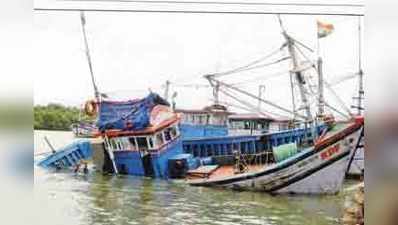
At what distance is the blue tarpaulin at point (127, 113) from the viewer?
1.83 meters

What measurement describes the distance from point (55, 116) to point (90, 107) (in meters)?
0.12

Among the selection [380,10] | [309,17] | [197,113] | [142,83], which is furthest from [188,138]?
[380,10]

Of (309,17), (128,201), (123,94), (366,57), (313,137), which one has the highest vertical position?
(309,17)

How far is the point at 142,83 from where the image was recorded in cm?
183

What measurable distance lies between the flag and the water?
1.82ft

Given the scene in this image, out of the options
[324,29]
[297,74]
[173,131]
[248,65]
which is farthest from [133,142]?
[324,29]

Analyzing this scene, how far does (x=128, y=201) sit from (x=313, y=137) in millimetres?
712

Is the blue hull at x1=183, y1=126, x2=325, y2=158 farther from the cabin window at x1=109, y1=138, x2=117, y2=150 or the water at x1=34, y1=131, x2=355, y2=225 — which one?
the cabin window at x1=109, y1=138, x2=117, y2=150

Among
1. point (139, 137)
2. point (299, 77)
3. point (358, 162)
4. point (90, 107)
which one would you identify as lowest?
point (358, 162)

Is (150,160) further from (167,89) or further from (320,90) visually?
(320,90)

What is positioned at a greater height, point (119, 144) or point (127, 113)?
point (127, 113)

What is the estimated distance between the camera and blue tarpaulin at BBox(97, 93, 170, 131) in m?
1.83

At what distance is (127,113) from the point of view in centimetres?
184

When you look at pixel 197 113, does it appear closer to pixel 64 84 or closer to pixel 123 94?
pixel 123 94
